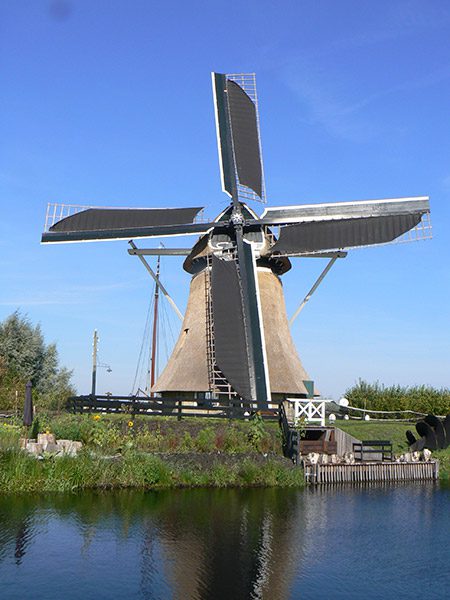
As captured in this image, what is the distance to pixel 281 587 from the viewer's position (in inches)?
393

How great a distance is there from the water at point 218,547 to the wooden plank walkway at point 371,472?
123 inches

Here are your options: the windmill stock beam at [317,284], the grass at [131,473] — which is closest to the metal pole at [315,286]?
the windmill stock beam at [317,284]

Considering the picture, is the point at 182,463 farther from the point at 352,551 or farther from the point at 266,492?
the point at 352,551

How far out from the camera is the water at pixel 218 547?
32.7 feet

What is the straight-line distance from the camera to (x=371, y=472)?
870 inches

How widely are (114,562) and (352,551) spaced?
14.7ft

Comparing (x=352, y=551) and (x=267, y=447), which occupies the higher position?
(x=267, y=447)

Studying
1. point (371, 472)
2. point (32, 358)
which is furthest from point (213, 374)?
point (32, 358)

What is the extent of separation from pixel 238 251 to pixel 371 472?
9.59 meters

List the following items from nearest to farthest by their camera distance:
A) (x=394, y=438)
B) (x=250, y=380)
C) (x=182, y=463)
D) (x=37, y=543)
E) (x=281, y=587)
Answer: (x=281, y=587) → (x=37, y=543) → (x=182, y=463) → (x=250, y=380) → (x=394, y=438)

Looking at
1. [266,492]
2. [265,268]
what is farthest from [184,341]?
[266,492]

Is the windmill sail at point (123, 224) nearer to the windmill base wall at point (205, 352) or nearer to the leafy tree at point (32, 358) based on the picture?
the windmill base wall at point (205, 352)

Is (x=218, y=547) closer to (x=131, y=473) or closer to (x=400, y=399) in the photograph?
(x=131, y=473)

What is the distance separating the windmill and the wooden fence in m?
1.06
